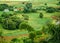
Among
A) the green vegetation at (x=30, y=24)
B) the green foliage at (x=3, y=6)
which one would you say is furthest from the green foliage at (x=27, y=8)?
the green foliage at (x=3, y=6)

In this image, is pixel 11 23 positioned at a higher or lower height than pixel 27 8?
higher

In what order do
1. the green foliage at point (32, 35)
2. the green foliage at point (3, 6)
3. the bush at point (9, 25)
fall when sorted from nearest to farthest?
the green foliage at point (32, 35)
the bush at point (9, 25)
the green foliage at point (3, 6)

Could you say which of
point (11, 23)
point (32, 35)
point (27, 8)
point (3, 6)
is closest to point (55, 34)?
point (32, 35)

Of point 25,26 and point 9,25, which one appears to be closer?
point 25,26

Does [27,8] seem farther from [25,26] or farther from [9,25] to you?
[25,26]

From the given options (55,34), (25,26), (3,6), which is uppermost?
(55,34)

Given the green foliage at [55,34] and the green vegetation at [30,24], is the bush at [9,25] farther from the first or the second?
the green foliage at [55,34]

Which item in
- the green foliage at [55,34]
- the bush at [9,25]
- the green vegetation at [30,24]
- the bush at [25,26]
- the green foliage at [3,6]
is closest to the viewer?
Answer: the green foliage at [55,34]

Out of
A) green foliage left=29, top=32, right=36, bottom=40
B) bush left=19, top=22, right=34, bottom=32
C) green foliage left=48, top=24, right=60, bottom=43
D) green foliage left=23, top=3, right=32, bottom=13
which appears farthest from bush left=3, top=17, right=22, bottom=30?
green foliage left=48, top=24, right=60, bottom=43

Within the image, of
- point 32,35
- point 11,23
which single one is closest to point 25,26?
point 11,23

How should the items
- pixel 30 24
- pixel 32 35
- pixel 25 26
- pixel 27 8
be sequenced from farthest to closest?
pixel 27 8
pixel 30 24
pixel 25 26
pixel 32 35

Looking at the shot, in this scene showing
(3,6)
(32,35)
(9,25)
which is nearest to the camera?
(32,35)
